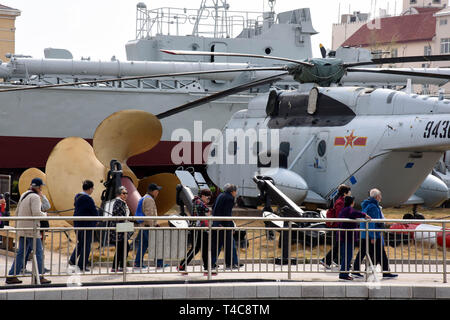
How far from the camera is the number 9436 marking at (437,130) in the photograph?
17.1 meters

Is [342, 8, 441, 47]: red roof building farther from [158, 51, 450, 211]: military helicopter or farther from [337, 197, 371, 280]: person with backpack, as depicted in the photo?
[337, 197, 371, 280]: person with backpack

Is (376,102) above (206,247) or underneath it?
above

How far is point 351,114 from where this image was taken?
781 inches

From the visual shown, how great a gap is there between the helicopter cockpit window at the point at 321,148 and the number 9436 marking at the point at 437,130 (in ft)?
10.2

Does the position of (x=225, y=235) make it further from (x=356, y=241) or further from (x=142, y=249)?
(x=356, y=241)

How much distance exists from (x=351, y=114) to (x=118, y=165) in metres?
5.84

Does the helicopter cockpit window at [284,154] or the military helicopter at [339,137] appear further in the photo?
the helicopter cockpit window at [284,154]

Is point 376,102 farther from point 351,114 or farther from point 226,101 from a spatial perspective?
point 226,101

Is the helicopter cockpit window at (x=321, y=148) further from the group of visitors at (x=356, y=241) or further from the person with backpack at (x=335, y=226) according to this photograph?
the group of visitors at (x=356, y=241)

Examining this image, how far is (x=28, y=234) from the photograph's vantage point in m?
11.8

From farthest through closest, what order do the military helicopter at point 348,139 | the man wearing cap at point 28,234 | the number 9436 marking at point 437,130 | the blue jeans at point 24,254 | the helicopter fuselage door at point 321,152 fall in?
the helicopter fuselage door at point 321,152 → the military helicopter at point 348,139 → the number 9436 marking at point 437,130 → the blue jeans at point 24,254 → the man wearing cap at point 28,234

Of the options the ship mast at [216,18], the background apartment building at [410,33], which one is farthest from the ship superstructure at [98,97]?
the background apartment building at [410,33]

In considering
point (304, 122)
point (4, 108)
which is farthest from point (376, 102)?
point (4, 108)

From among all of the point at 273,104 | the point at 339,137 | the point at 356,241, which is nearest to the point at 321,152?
the point at 339,137
